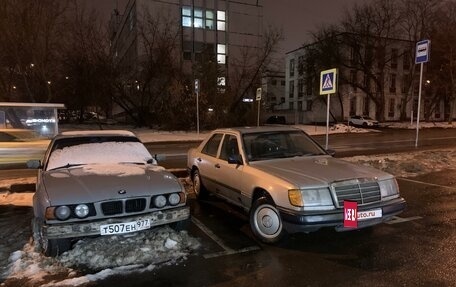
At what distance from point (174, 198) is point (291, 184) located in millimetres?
1514

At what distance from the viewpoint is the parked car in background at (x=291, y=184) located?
5.34 metres

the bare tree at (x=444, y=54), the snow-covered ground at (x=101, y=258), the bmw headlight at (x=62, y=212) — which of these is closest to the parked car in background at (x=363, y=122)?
the bare tree at (x=444, y=54)

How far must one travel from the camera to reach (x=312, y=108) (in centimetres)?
6075

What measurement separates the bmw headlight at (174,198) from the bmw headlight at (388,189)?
8.90 ft

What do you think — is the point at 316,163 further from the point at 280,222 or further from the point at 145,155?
the point at 145,155

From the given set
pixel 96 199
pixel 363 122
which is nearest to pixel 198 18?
pixel 363 122

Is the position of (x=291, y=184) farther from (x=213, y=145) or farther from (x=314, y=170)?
(x=213, y=145)

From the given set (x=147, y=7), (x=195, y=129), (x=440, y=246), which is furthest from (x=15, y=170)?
(x=147, y=7)

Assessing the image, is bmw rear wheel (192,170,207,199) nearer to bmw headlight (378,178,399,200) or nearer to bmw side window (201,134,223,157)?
bmw side window (201,134,223,157)

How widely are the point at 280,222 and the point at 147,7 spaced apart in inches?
1630

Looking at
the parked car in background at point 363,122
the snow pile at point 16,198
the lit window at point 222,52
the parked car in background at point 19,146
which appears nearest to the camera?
the snow pile at point 16,198

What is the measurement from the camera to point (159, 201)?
5375mm

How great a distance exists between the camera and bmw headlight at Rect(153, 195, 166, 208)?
5.36 meters

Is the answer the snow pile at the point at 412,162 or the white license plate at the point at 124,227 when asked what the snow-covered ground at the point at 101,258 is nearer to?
the white license plate at the point at 124,227
